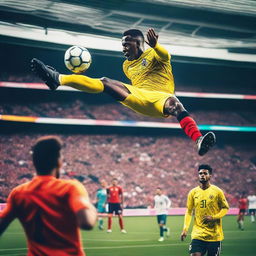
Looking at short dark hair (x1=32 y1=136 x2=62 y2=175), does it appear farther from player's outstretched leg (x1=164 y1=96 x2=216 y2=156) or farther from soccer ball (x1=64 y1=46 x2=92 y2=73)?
soccer ball (x1=64 y1=46 x2=92 y2=73)

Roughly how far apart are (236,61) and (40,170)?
24.1m

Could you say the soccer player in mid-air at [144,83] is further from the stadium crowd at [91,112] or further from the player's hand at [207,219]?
the stadium crowd at [91,112]

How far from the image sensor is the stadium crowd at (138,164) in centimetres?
2347

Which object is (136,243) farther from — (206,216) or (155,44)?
(155,44)

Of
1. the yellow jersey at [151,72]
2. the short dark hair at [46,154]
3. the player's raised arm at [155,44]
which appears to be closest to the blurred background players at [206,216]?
the yellow jersey at [151,72]

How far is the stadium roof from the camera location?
20750 mm

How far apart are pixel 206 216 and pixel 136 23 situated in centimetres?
1788

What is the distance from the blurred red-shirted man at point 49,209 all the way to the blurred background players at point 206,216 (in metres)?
4.23

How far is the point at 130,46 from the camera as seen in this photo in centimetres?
550

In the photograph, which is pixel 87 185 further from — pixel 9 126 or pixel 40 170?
pixel 40 170

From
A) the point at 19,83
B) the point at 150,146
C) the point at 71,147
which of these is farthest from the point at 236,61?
the point at 19,83

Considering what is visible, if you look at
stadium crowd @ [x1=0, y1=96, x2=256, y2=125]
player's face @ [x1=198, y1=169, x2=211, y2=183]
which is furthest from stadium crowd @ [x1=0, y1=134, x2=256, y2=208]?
player's face @ [x1=198, y1=169, x2=211, y2=183]

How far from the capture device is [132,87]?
552cm

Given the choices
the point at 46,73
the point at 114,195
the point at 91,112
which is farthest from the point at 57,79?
the point at 91,112
